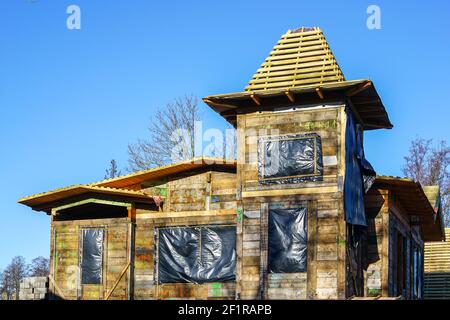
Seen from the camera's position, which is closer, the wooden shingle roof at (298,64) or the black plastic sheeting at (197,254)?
the wooden shingle roof at (298,64)

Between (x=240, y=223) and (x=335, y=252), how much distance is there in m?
3.64

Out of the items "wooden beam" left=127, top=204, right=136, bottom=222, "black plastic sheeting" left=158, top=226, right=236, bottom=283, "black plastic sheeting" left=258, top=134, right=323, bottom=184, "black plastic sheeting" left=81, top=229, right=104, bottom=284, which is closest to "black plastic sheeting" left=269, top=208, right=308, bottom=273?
"black plastic sheeting" left=258, top=134, right=323, bottom=184

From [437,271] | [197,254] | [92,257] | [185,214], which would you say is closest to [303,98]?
[185,214]

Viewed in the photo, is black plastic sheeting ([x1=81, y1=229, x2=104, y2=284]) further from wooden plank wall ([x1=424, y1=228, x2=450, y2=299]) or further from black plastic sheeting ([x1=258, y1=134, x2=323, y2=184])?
wooden plank wall ([x1=424, y1=228, x2=450, y2=299])

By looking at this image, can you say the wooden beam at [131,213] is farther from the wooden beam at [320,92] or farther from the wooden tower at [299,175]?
the wooden beam at [320,92]

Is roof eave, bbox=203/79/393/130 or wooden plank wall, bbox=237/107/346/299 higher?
roof eave, bbox=203/79/393/130

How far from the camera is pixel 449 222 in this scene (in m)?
58.1

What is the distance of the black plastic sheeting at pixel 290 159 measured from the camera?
25.8 metres

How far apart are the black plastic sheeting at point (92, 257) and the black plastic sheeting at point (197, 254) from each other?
7.94 feet

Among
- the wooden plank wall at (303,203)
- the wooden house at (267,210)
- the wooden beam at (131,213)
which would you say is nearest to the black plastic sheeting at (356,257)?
the wooden house at (267,210)

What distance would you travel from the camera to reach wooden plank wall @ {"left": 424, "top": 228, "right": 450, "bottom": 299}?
151 ft

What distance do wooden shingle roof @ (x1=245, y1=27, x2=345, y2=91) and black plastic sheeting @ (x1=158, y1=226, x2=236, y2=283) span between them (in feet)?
18.7
